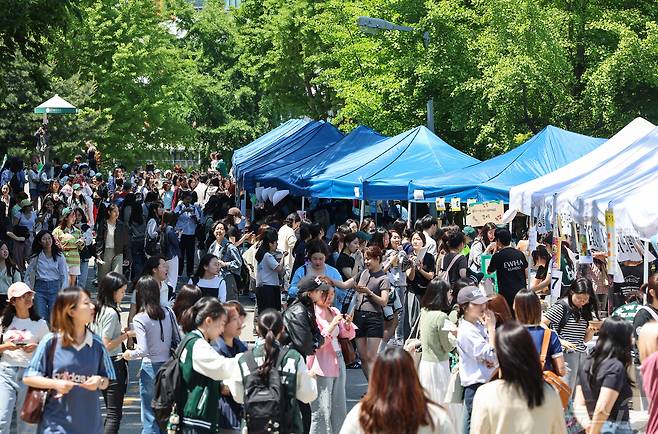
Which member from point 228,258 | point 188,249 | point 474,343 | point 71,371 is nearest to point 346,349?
point 474,343

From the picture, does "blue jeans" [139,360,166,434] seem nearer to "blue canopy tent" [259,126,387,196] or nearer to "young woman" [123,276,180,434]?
"young woman" [123,276,180,434]

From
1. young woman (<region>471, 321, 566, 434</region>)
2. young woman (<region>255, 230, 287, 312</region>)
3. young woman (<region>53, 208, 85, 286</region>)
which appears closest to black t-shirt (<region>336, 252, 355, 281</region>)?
young woman (<region>255, 230, 287, 312</region>)

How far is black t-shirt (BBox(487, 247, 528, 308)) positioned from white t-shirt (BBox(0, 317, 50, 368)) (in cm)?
636

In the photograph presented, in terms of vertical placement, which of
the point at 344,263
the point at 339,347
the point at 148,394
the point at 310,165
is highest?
the point at 310,165

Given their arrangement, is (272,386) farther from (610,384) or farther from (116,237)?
(116,237)

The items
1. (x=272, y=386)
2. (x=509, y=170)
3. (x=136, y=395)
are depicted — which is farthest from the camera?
(x=509, y=170)

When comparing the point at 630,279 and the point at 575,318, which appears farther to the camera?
the point at 630,279

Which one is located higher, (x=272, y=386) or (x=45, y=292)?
(x=45, y=292)

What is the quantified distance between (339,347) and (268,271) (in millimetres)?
5481

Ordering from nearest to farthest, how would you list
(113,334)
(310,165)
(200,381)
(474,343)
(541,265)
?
(200,381) < (474,343) < (113,334) < (541,265) < (310,165)

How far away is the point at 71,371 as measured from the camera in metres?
7.14

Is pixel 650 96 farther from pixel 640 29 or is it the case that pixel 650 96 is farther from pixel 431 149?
pixel 431 149

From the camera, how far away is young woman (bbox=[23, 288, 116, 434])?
23.3 ft

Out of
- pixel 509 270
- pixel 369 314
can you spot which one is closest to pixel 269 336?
pixel 369 314
